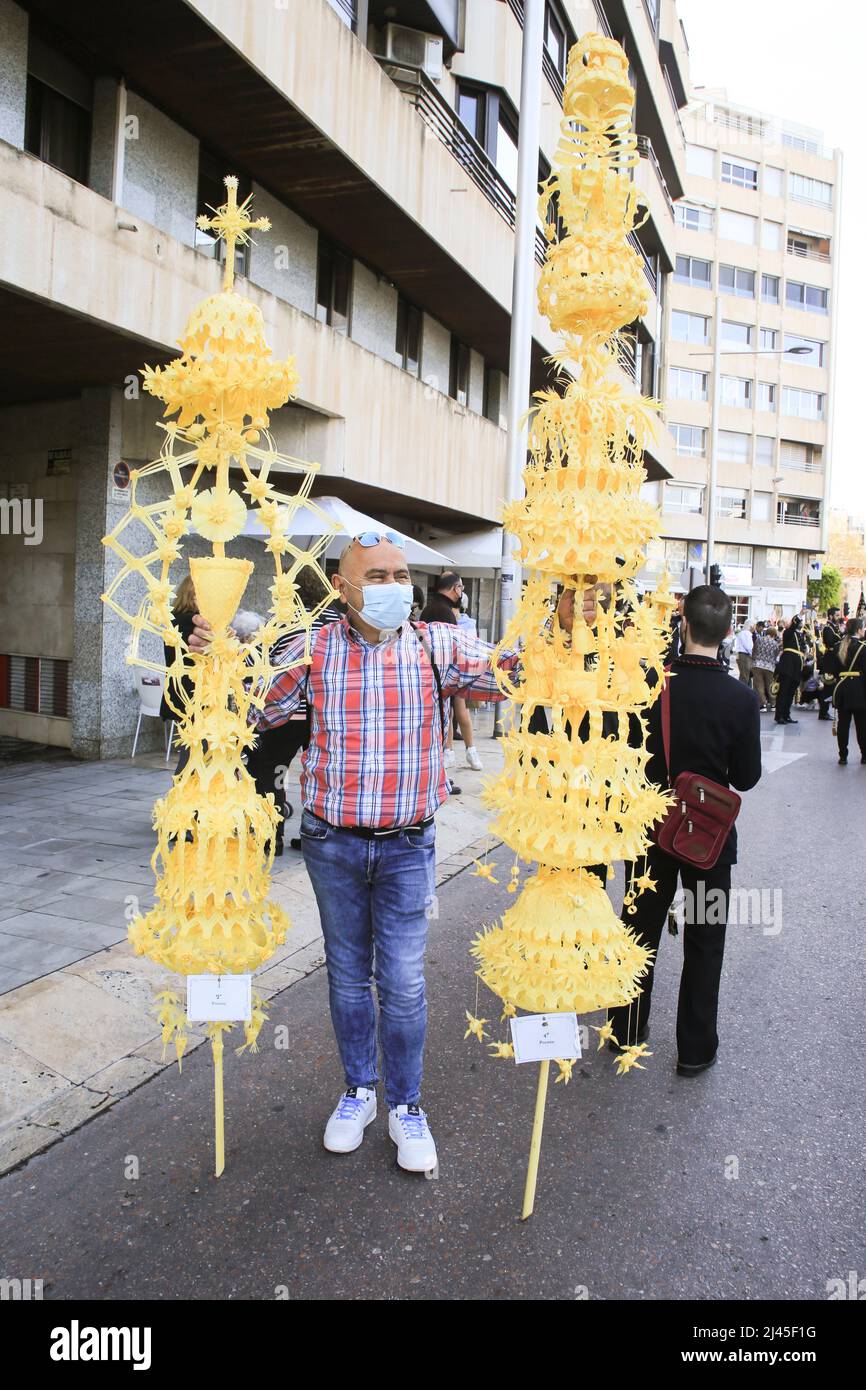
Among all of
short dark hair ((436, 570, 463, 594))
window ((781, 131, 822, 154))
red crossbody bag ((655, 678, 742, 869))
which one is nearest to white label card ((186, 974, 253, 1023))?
red crossbody bag ((655, 678, 742, 869))

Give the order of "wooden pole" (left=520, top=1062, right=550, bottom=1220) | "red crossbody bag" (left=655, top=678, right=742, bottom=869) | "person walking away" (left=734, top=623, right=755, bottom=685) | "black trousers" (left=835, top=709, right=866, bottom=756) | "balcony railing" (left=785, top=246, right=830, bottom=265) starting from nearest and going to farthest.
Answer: "wooden pole" (left=520, top=1062, right=550, bottom=1220)
"red crossbody bag" (left=655, top=678, right=742, bottom=869)
"black trousers" (left=835, top=709, right=866, bottom=756)
"person walking away" (left=734, top=623, right=755, bottom=685)
"balcony railing" (left=785, top=246, right=830, bottom=265)

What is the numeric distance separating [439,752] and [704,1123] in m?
1.68

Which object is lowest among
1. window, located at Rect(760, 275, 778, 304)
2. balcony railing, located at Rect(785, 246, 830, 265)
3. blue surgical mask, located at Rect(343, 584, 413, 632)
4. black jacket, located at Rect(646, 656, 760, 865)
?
black jacket, located at Rect(646, 656, 760, 865)

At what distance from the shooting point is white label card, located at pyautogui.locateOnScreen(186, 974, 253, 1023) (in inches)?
114

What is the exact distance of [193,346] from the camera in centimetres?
288

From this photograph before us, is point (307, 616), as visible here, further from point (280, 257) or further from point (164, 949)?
point (280, 257)

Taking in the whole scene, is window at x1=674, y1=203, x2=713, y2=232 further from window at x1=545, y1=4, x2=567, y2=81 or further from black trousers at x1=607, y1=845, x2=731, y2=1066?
black trousers at x1=607, y1=845, x2=731, y2=1066

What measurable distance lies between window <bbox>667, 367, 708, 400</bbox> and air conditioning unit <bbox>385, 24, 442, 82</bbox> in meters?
37.2

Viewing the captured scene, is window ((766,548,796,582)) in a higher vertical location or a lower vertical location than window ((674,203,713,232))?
lower

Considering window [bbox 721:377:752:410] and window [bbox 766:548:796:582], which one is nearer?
window [bbox 721:377:752:410]

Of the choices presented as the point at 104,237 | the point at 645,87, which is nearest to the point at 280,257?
the point at 104,237

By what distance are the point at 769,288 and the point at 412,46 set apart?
144 ft

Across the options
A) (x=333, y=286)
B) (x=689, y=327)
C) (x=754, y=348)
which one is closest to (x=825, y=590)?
(x=754, y=348)

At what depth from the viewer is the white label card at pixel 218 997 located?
9.46 ft
